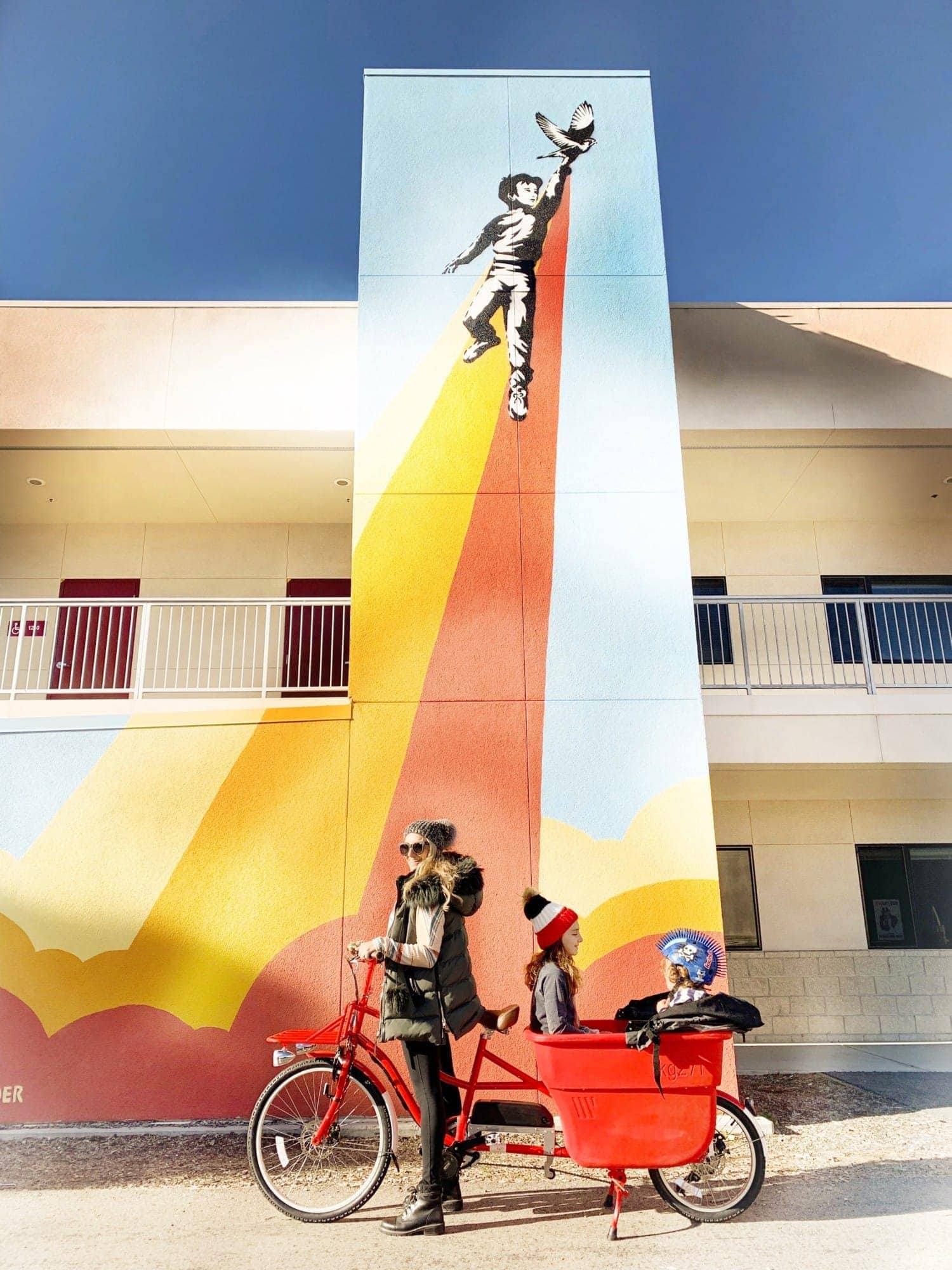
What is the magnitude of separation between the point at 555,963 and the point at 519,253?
5.97m

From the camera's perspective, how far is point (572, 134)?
823 cm

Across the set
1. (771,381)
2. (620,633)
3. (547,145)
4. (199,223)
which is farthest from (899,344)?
(199,223)

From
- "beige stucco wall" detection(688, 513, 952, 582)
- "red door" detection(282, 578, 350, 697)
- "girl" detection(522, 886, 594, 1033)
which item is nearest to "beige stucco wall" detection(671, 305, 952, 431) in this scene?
"beige stucco wall" detection(688, 513, 952, 582)

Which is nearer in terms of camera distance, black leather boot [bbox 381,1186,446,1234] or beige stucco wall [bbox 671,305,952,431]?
black leather boot [bbox 381,1186,446,1234]

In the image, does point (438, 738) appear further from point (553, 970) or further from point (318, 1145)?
point (318, 1145)

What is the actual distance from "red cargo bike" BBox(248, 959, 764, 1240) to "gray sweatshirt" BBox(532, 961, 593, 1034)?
13 centimetres

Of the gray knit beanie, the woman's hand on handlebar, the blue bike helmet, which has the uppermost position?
the gray knit beanie

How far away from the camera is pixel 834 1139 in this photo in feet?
20.0

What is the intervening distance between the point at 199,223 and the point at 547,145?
14.6 ft

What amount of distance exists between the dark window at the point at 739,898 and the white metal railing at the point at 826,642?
213 cm

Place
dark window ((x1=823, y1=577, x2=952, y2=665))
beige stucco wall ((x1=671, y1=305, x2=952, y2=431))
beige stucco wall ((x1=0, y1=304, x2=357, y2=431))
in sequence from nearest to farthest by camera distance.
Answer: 1. beige stucco wall ((x1=0, y1=304, x2=357, y2=431))
2. beige stucco wall ((x1=671, y1=305, x2=952, y2=431))
3. dark window ((x1=823, y1=577, x2=952, y2=665))

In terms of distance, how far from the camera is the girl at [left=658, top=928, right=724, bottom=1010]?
4.66 meters

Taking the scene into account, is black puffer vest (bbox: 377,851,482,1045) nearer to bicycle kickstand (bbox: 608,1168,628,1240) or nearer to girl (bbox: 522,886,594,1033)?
girl (bbox: 522,886,594,1033)

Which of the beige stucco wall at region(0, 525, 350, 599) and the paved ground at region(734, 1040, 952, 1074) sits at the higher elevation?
the beige stucco wall at region(0, 525, 350, 599)
